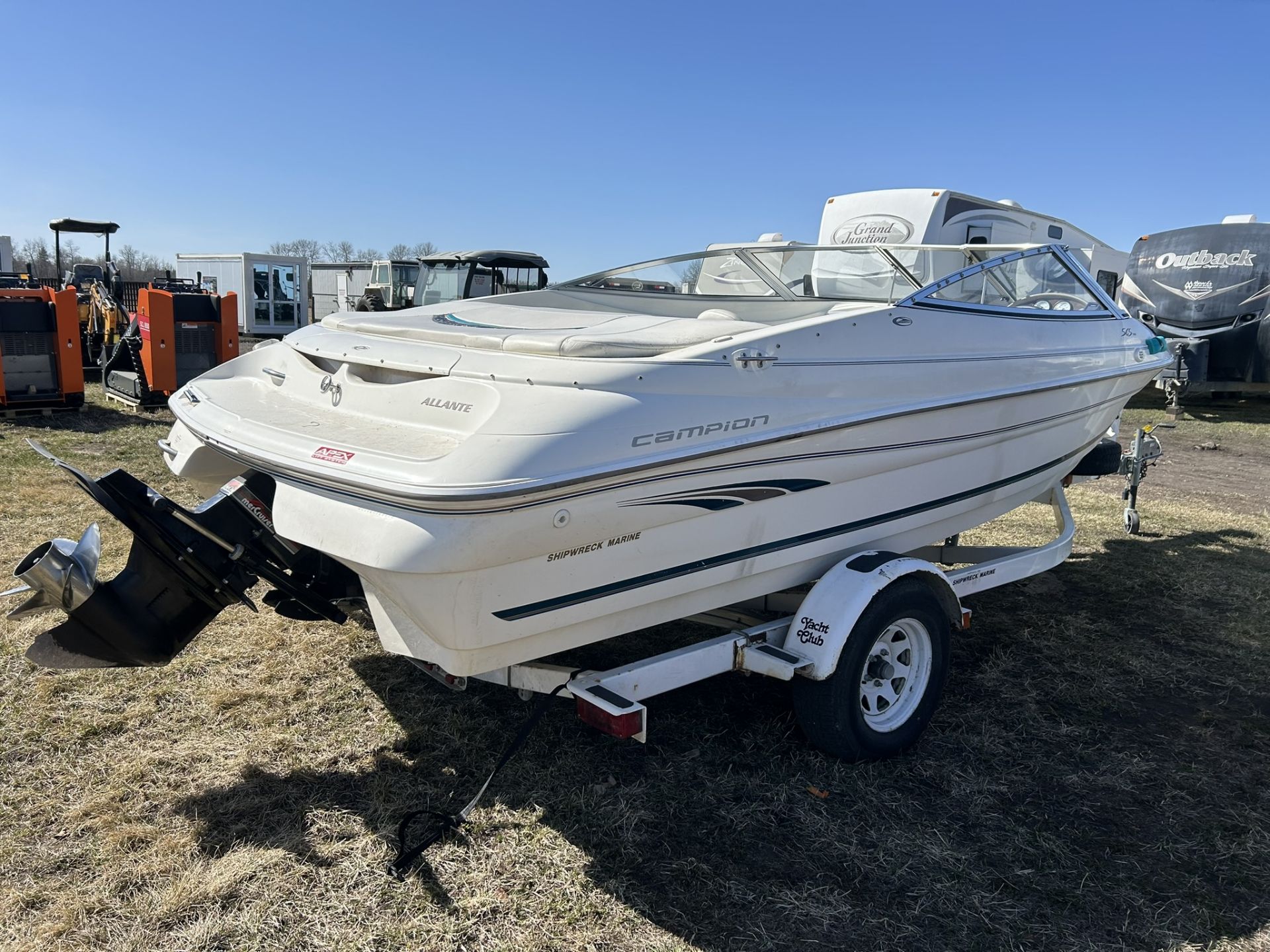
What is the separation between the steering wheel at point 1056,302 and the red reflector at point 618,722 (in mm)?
2627

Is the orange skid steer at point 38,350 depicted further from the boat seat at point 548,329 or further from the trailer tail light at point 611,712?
the trailer tail light at point 611,712

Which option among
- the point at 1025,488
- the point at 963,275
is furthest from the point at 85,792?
the point at 1025,488

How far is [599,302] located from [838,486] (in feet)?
5.39

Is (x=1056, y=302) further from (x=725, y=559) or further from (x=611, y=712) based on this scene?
(x=611, y=712)

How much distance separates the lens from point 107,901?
2.43m

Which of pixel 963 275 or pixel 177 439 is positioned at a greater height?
pixel 963 275

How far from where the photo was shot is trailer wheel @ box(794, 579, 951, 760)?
3.15 m

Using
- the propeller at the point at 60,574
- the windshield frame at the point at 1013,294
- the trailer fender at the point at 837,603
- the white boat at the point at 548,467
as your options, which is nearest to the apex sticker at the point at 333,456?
the white boat at the point at 548,467

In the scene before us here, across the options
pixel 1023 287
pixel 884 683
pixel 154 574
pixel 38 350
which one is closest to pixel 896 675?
pixel 884 683

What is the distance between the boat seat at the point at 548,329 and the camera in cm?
281

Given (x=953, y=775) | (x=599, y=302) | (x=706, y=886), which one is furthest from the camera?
(x=599, y=302)

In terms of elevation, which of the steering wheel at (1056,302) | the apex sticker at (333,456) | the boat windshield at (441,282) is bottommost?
the apex sticker at (333,456)

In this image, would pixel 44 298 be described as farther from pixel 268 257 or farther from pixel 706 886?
pixel 268 257

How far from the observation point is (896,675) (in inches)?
134
